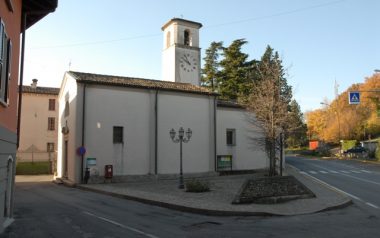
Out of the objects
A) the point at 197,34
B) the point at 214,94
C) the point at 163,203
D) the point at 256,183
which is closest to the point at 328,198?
the point at 256,183

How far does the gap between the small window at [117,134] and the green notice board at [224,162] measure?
8.91m

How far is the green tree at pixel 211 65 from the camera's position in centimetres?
6066

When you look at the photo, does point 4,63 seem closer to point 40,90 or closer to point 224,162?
point 224,162

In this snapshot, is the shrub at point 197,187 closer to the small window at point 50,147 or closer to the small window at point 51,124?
the small window at point 50,147

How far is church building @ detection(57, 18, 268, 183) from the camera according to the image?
27953mm

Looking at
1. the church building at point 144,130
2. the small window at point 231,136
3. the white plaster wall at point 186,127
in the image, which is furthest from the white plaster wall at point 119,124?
the small window at point 231,136

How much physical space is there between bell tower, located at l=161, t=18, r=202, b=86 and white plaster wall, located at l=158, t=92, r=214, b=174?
834 centimetres

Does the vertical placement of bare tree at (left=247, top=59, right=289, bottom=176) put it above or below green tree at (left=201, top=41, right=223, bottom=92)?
below

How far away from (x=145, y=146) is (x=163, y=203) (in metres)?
13.7

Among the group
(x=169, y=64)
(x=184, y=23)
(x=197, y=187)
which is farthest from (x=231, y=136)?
(x=197, y=187)

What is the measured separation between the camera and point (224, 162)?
1344 inches

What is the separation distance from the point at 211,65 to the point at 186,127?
30837 millimetres

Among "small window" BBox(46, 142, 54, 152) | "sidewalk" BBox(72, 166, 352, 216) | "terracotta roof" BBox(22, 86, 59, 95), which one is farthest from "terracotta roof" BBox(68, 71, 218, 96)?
"small window" BBox(46, 142, 54, 152)

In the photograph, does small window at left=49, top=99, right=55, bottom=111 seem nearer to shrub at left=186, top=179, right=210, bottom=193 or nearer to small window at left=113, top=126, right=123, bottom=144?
small window at left=113, top=126, right=123, bottom=144
